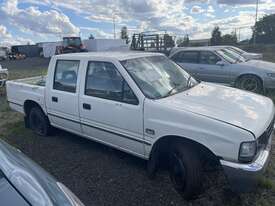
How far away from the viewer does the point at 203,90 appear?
13.5 feet

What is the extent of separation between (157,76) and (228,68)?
545 cm

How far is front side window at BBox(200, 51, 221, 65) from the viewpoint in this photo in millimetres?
9100

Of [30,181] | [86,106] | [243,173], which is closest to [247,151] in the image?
[243,173]

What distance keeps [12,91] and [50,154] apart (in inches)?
83.3

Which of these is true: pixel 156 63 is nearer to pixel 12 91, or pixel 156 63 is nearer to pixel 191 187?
pixel 191 187

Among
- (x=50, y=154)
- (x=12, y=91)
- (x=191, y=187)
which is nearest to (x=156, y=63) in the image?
(x=191, y=187)

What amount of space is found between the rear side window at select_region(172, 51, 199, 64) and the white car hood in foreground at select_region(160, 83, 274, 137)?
552 centimetres

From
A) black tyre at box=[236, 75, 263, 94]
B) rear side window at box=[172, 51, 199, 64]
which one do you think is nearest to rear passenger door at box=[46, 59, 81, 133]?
rear side window at box=[172, 51, 199, 64]

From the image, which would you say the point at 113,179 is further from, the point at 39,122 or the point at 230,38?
the point at 230,38

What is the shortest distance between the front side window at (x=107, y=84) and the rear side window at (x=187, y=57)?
5.90 m

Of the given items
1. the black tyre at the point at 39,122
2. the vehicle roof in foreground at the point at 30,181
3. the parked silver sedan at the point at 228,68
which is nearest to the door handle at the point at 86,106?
the black tyre at the point at 39,122

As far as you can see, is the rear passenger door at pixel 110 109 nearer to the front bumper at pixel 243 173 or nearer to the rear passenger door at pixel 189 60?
the front bumper at pixel 243 173

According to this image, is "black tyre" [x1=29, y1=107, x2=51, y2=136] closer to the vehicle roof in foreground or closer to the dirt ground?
the dirt ground

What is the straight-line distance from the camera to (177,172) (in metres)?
3.39
